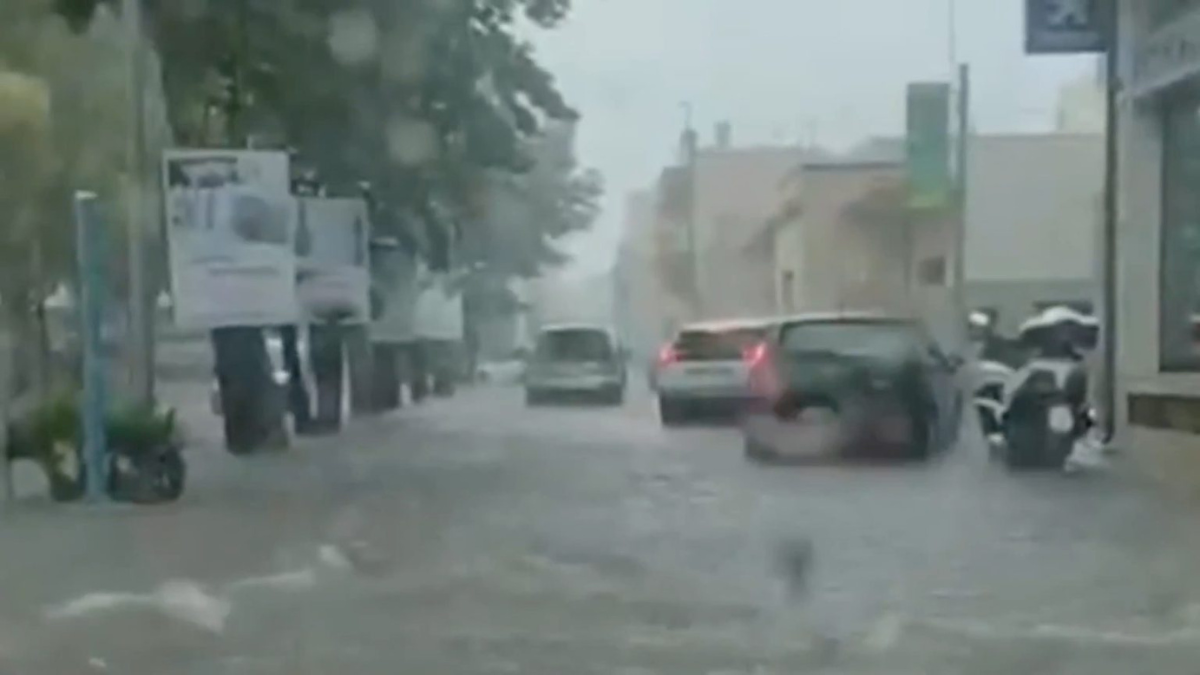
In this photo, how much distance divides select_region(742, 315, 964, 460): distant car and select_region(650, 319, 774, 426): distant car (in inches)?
13.6

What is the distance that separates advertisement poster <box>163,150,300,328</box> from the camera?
63.2 ft

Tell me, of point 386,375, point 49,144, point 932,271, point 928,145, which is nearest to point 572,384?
point 386,375

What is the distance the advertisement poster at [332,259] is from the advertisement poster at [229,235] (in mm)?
1784

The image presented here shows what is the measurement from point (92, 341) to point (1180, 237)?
31.4ft

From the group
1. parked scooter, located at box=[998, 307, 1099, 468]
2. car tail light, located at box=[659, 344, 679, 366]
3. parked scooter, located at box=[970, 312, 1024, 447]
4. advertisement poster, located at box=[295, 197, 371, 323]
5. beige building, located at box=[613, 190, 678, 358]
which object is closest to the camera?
beige building, located at box=[613, 190, 678, 358]

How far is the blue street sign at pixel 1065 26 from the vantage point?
71.7 feet

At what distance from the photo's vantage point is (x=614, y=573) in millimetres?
12406

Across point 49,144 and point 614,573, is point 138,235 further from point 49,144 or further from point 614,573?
point 614,573

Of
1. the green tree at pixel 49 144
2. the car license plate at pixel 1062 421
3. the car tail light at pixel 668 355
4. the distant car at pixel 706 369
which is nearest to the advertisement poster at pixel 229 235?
the green tree at pixel 49 144

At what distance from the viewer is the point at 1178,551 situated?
13.6 m

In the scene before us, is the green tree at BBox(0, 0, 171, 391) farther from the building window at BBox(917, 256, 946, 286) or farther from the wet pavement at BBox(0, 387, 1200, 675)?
the building window at BBox(917, 256, 946, 286)

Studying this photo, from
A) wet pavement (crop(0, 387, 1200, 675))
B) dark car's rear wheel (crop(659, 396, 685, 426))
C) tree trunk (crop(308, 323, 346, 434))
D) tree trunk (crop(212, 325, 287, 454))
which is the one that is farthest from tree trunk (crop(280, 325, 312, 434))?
wet pavement (crop(0, 387, 1200, 675))

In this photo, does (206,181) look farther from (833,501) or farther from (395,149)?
(833,501)

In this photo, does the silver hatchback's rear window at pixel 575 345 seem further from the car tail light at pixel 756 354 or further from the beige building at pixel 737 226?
the car tail light at pixel 756 354
